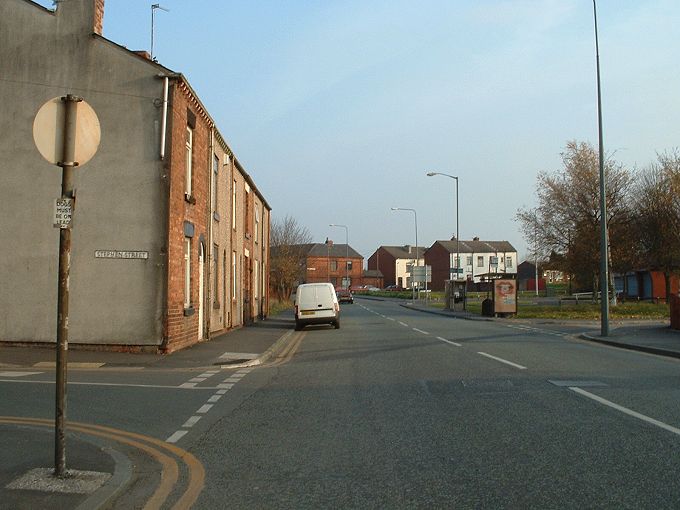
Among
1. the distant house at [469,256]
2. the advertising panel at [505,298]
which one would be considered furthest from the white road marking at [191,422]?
the distant house at [469,256]

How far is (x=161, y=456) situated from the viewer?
641cm

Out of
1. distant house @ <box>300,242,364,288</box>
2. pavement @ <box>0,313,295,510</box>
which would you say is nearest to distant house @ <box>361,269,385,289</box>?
distant house @ <box>300,242,364,288</box>

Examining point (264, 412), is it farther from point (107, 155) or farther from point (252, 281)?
point (252, 281)

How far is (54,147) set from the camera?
18.1 feet

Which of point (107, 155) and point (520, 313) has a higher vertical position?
point (107, 155)

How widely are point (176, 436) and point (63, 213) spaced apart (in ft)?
9.87

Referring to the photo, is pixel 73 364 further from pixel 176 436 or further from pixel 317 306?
pixel 317 306

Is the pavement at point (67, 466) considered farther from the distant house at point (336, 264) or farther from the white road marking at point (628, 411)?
the distant house at point (336, 264)

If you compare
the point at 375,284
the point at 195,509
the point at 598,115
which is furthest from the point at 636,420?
the point at 375,284

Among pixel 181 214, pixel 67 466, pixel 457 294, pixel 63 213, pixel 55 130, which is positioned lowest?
pixel 67 466

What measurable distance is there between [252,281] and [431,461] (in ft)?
89.0

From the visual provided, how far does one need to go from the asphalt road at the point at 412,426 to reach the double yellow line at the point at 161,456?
0.39 ft

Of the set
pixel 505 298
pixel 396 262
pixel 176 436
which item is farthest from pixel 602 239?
pixel 396 262

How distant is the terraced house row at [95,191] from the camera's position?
51.3 ft
